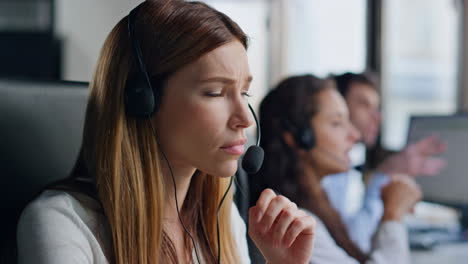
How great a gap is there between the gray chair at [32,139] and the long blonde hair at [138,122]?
3.6 inches

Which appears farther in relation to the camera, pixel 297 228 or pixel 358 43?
pixel 358 43

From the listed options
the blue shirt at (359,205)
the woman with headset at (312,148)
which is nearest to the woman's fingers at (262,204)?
the woman with headset at (312,148)

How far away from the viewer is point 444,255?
1.43 metres

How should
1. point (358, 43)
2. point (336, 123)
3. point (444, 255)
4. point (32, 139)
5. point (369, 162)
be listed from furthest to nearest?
1. point (358, 43)
2. point (369, 162)
3. point (444, 255)
4. point (336, 123)
5. point (32, 139)

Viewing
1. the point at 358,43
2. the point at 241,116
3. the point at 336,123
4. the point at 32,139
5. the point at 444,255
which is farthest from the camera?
the point at 358,43

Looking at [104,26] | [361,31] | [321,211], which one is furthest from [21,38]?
[104,26]

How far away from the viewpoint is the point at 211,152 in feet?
1.82

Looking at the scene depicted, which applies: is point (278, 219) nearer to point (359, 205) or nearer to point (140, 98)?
point (140, 98)

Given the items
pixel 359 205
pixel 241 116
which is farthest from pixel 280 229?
pixel 359 205

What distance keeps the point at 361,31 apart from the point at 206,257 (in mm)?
2320

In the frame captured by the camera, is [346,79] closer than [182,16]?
No

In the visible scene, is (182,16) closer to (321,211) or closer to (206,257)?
(206,257)

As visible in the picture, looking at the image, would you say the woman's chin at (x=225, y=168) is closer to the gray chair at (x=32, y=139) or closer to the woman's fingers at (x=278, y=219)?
the woman's fingers at (x=278, y=219)

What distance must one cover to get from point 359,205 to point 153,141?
0.96 meters
